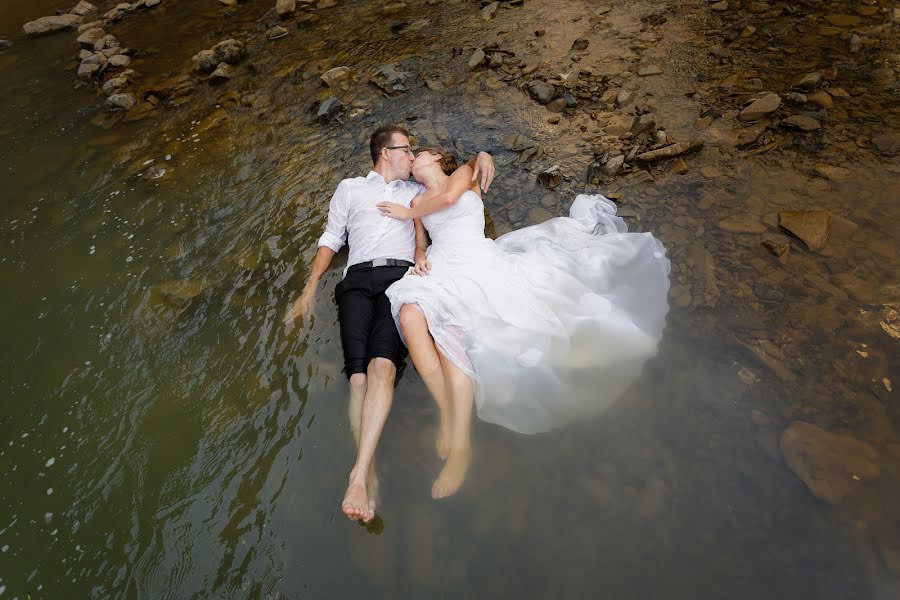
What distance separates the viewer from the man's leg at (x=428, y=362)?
11.9 ft

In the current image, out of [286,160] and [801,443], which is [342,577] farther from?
[286,160]

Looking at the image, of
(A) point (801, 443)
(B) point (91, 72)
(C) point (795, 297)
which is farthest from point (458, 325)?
(B) point (91, 72)

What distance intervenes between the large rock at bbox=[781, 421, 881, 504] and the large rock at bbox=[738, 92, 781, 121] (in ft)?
11.3

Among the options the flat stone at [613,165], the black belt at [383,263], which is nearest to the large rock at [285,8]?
the flat stone at [613,165]

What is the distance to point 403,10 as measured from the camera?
9562 millimetres

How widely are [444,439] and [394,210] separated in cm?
197

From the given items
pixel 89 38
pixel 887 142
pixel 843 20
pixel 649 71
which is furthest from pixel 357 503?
pixel 89 38

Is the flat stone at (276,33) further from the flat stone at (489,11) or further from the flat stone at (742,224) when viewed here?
the flat stone at (742,224)

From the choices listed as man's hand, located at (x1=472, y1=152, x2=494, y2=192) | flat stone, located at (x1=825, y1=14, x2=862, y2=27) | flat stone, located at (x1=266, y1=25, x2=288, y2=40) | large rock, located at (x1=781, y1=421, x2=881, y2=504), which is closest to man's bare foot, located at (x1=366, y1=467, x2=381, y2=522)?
large rock, located at (x1=781, y1=421, x2=881, y2=504)

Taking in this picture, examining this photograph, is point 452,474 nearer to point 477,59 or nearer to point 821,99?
point 821,99

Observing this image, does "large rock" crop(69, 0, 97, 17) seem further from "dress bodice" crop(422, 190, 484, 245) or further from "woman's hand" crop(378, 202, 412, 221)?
"dress bodice" crop(422, 190, 484, 245)

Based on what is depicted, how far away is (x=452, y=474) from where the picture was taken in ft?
11.0

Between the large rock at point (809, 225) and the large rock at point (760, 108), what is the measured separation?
1.44m

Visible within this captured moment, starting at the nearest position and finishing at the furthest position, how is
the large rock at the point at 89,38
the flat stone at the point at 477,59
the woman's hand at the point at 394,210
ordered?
the woman's hand at the point at 394,210, the flat stone at the point at 477,59, the large rock at the point at 89,38
